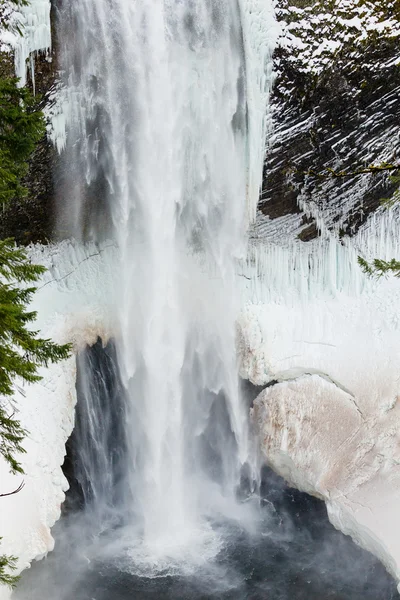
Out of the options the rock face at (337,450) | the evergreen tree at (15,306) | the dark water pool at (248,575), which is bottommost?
the dark water pool at (248,575)

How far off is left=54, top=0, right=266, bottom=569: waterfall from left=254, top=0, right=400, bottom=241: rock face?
725 mm

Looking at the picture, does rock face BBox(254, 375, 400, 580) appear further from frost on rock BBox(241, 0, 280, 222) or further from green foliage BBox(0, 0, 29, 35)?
green foliage BBox(0, 0, 29, 35)

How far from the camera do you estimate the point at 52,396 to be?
11086 millimetres

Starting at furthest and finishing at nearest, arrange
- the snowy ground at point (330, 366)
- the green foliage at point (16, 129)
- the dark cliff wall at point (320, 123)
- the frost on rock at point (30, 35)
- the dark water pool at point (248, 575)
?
1. the snowy ground at point (330, 366)
2. the dark cliff wall at point (320, 123)
3. the frost on rock at point (30, 35)
4. the dark water pool at point (248, 575)
5. the green foliage at point (16, 129)

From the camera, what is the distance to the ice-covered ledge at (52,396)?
9.34 m

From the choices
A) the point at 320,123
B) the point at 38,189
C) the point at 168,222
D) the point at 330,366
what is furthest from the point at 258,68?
the point at 330,366

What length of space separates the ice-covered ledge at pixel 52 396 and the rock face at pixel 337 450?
359cm

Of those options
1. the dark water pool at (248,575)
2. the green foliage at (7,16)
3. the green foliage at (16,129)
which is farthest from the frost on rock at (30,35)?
the dark water pool at (248,575)

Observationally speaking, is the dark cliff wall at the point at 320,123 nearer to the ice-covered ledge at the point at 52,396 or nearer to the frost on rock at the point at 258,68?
the frost on rock at the point at 258,68

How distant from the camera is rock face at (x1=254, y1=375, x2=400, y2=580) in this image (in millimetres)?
10258

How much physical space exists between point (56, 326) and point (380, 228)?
627cm

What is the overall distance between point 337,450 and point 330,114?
→ 5813 mm

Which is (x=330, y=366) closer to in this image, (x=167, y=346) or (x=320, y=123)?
(x=167, y=346)

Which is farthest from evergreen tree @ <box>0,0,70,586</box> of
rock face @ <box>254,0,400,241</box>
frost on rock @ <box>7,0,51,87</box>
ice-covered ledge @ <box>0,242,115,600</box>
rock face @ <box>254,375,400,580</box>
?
rock face @ <box>254,375,400,580</box>
